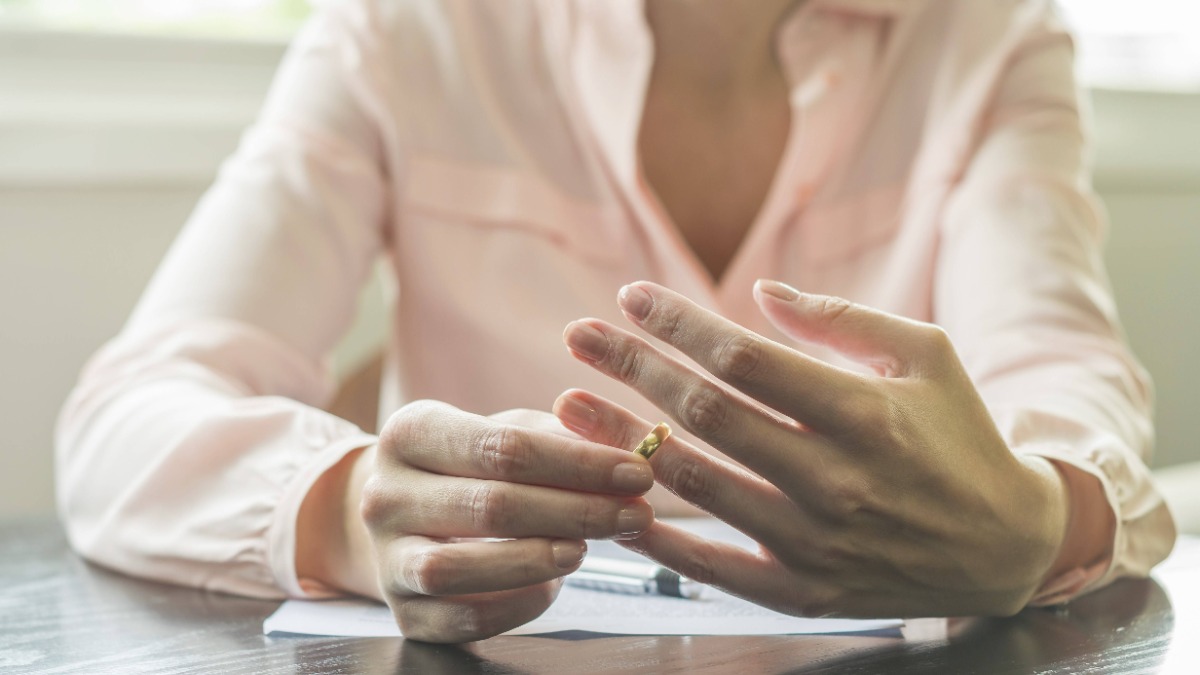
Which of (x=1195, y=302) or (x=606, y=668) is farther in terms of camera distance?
(x=1195, y=302)

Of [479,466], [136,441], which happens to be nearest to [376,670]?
[479,466]

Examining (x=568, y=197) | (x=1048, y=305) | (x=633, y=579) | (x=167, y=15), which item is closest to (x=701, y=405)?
(x=633, y=579)

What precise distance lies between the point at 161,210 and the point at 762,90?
0.75 m

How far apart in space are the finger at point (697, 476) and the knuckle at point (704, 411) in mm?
25

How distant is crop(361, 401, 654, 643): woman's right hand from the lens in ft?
1.60

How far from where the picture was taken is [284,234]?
3.28ft

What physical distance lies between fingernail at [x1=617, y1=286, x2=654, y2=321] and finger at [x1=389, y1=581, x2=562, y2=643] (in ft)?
0.45

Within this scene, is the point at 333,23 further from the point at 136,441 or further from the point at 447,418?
the point at 447,418

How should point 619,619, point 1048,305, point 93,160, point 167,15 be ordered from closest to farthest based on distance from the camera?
point 619,619, point 1048,305, point 93,160, point 167,15

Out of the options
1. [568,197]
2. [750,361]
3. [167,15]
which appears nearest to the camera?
[750,361]

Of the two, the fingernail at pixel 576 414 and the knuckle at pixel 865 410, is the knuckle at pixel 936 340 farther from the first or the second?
the fingernail at pixel 576 414

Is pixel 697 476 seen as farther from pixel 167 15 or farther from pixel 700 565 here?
pixel 167 15

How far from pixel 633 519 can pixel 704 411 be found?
54mm

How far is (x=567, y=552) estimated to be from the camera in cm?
49
